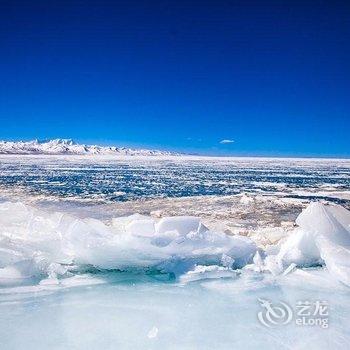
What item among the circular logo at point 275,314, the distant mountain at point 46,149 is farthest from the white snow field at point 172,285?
the distant mountain at point 46,149

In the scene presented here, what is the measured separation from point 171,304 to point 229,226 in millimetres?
3600

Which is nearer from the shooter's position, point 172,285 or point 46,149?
point 172,285

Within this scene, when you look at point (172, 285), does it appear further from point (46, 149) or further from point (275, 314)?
point (46, 149)

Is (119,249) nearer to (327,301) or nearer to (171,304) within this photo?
(171,304)

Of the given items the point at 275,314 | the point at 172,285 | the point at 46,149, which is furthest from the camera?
the point at 46,149

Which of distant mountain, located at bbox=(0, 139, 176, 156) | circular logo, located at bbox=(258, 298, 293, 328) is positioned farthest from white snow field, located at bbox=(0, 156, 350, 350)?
distant mountain, located at bbox=(0, 139, 176, 156)

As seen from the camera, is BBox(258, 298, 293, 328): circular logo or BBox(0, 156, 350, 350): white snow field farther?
BBox(258, 298, 293, 328): circular logo

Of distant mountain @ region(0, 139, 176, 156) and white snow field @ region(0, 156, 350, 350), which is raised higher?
distant mountain @ region(0, 139, 176, 156)

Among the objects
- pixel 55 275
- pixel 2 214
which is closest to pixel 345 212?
pixel 55 275

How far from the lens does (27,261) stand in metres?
4.79

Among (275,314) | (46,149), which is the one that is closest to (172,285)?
(275,314)

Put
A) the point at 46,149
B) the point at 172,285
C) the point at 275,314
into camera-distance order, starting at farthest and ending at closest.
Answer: the point at 46,149 → the point at 172,285 → the point at 275,314

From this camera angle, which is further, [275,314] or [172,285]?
[172,285]

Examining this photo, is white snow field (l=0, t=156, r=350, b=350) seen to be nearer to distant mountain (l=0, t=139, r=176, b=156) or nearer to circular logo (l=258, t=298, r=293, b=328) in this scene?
circular logo (l=258, t=298, r=293, b=328)
